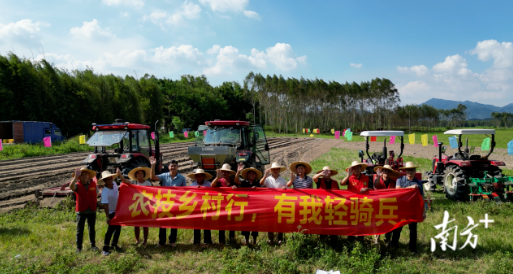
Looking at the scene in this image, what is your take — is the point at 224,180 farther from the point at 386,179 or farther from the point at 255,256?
the point at 386,179

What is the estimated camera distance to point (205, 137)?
10.5 meters

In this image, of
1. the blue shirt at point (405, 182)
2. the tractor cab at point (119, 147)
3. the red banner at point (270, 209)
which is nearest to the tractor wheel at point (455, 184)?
the blue shirt at point (405, 182)

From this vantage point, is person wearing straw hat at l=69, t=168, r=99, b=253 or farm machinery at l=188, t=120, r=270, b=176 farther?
farm machinery at l=188, t=120, r=270, b=176

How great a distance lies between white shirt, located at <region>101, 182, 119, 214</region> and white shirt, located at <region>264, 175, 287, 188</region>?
264 centimetres

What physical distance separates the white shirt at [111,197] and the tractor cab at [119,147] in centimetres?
333

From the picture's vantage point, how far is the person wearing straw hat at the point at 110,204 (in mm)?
5221

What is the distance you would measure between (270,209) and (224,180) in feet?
3.39

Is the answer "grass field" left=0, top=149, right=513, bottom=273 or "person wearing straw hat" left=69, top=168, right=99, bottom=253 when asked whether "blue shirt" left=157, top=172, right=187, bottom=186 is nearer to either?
"grass field" left=0, top=149, right=513, bottom=273

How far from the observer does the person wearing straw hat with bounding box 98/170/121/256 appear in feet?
17.1

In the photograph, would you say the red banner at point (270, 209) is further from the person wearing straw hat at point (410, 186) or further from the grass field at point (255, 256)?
the grass field at point (255, 256)

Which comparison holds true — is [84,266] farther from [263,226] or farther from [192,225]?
[263,226]

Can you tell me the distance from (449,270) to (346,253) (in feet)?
4.68

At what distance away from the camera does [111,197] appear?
17.6ft

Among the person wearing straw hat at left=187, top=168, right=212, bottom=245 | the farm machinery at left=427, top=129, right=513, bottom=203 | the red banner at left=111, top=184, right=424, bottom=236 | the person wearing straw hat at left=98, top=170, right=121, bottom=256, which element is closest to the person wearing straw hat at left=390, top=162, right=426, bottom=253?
the red banner at left=111, top=184, right=424, bottom=236
